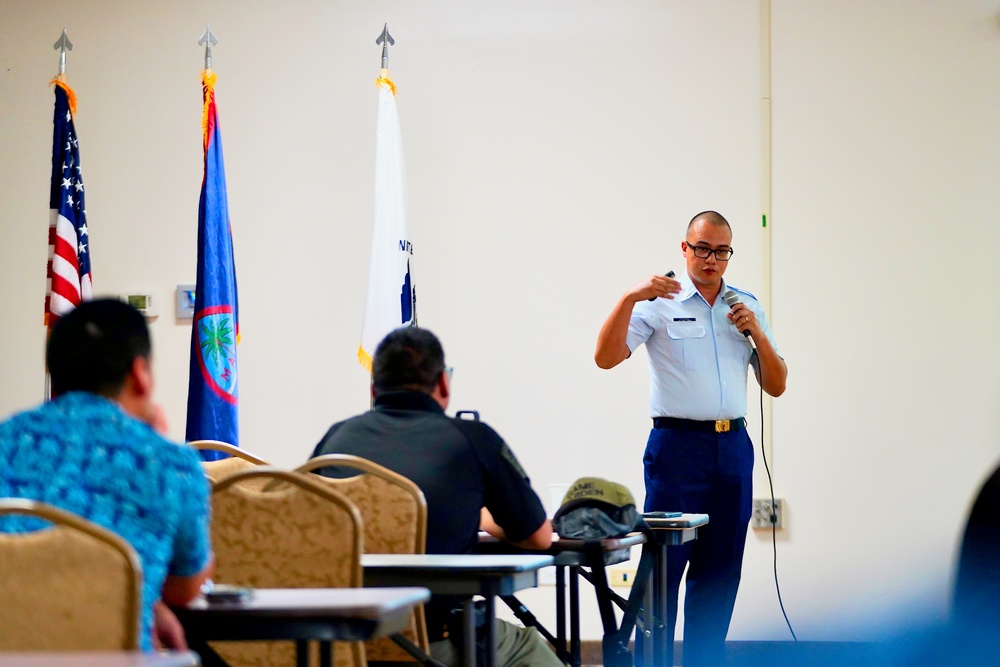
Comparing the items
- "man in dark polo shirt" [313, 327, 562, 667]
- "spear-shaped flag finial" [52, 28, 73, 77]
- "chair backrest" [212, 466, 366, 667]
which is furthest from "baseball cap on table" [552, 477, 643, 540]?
"spear-shaped flag finial" [52, 28, 73, 77]

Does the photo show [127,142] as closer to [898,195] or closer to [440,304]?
[440,304]

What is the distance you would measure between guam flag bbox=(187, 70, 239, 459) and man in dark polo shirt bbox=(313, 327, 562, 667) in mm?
1843

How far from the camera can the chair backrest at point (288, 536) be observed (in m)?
2.10

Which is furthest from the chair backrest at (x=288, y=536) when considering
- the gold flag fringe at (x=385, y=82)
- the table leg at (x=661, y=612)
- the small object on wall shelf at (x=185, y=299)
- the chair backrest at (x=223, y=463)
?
the small object on wall shelf at (x=185, y=299)

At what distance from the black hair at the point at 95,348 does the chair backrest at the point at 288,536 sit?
0.33 m

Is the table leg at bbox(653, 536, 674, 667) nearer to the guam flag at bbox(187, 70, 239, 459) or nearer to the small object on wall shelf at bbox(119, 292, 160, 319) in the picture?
the guam flag at bbox(187, 70, 239, 459)

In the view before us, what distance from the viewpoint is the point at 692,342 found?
4.22 m

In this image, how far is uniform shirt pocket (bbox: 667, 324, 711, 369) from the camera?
4184 millimetres

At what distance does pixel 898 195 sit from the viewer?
5.04 meters

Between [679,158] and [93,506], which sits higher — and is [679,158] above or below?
above

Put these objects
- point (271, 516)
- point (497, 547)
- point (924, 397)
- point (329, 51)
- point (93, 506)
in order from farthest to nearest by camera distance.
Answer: point (329, 51) < point (924, 397) < point (497, 547) < point (271, 516) < point (93, 506)

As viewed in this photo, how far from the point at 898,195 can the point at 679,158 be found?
3.11 ft

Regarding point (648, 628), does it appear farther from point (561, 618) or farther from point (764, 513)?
point (764, 513)

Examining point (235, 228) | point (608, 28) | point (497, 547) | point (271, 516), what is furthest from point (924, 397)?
point (271, 516)
